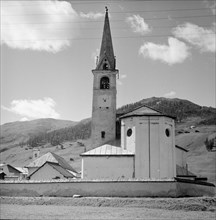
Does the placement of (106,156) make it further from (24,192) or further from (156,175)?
(24,192)

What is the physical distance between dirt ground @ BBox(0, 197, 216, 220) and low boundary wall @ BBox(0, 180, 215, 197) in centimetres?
175

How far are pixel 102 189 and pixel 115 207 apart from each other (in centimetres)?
428

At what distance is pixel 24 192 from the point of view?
111 ft

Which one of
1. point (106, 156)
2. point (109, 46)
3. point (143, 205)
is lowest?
point (143, 205)

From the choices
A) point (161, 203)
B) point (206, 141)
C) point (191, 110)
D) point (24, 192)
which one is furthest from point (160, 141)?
point (191, 110)

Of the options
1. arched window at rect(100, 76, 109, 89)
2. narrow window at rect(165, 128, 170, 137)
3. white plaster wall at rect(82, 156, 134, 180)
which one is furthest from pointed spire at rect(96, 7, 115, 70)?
white plaster wall at rect(82, 156, 134, 180)

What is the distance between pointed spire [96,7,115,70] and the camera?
46.2m

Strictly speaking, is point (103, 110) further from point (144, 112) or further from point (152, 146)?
point (152, 146)

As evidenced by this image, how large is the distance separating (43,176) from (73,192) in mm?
10794

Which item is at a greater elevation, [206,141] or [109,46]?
[109,46]

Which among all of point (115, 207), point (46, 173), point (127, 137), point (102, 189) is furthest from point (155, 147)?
point (46, 173)

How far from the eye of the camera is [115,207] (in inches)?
1098

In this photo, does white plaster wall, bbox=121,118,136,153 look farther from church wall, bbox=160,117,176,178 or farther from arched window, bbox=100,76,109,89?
arched window, bbox=100,76,109,89

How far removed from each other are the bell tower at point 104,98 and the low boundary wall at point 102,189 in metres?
10.6
